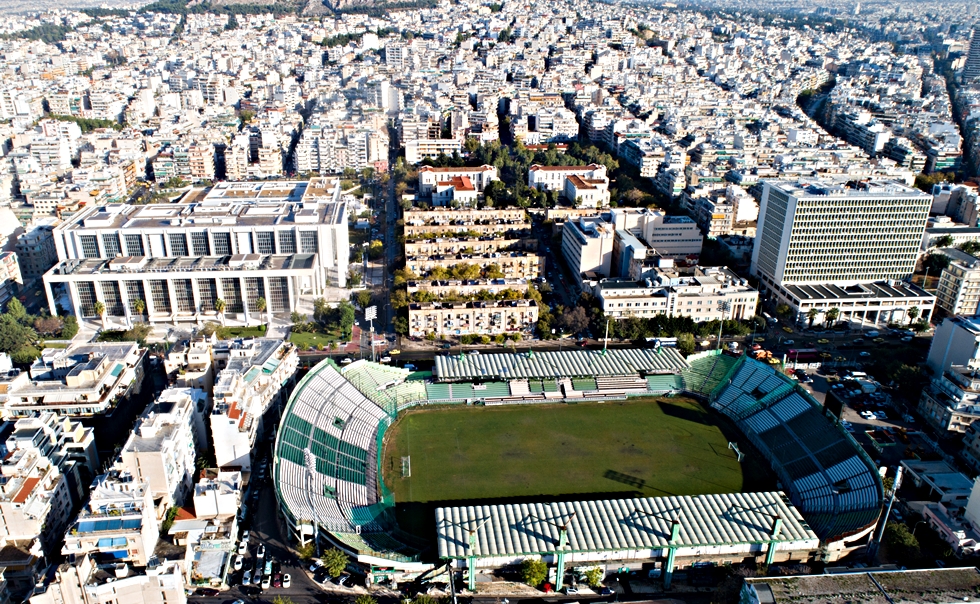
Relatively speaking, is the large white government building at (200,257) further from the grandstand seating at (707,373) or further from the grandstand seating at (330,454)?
the grandstand seating at (707,373)

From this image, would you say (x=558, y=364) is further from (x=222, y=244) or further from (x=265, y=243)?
(x=222, y=244)

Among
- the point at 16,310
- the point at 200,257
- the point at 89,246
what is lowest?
the point at 16,310

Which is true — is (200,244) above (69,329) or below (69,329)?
above

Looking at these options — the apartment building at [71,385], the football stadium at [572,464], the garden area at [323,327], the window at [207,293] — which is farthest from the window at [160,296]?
the football stadium at [572,464]

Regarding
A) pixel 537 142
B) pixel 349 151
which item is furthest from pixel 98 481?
pixel 537 142

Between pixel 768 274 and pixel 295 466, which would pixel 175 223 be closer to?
pixel 295 466

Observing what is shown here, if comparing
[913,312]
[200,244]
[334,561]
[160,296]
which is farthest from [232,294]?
[913,312]

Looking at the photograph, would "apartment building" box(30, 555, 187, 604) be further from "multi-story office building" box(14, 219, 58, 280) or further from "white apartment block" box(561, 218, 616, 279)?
"multi-story office building" box(14, 219, 58, 280)
